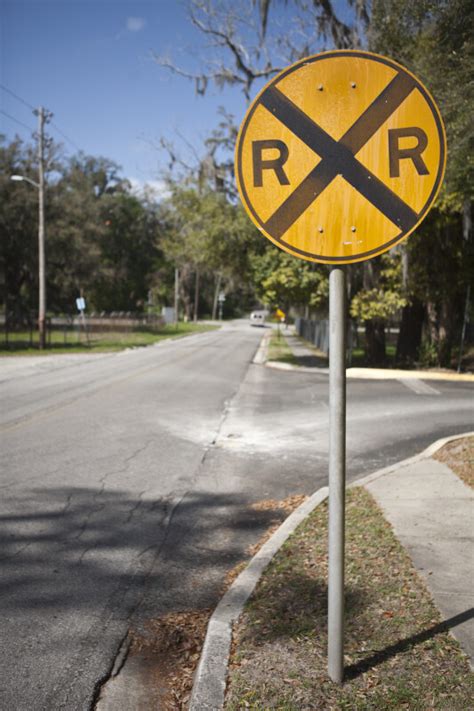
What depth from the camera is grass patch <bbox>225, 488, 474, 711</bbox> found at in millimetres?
2893

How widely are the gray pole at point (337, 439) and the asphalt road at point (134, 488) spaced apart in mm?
1273

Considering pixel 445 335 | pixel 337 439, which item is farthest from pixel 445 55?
pixel 445 335

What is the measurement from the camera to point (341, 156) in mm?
2664

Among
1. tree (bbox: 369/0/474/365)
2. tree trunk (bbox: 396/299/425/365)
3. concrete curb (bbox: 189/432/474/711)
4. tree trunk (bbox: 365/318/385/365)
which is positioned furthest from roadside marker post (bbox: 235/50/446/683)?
tree trunk (bbox: 396/299/425/365)

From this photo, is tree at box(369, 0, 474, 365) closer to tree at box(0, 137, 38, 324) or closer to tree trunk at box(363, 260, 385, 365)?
tree trunk at box(363, 260, 385, 365)

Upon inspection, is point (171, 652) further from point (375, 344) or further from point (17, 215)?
point (17, 215)

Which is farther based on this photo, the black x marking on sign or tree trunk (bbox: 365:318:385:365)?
tree trunk (bbox: 365:318:385:365)

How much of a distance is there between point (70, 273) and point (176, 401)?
112 feet

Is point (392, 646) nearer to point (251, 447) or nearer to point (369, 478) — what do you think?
point (369, 478)

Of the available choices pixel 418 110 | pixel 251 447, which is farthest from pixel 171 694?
pixel 251 447

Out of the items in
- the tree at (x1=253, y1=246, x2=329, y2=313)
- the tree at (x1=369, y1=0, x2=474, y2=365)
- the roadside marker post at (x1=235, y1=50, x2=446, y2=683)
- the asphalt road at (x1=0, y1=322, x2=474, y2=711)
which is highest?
the tree at (x1=369, y1=0, x2=474, y2=365)

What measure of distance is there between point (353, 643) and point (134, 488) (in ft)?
12.1

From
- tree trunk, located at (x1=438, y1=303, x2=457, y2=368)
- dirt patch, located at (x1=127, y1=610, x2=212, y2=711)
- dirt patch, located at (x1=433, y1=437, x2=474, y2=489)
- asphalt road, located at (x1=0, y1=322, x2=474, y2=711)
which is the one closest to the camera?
dirt patch, located at (x1=127, y1=610, x2=212, y2=711)

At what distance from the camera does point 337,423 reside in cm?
275
